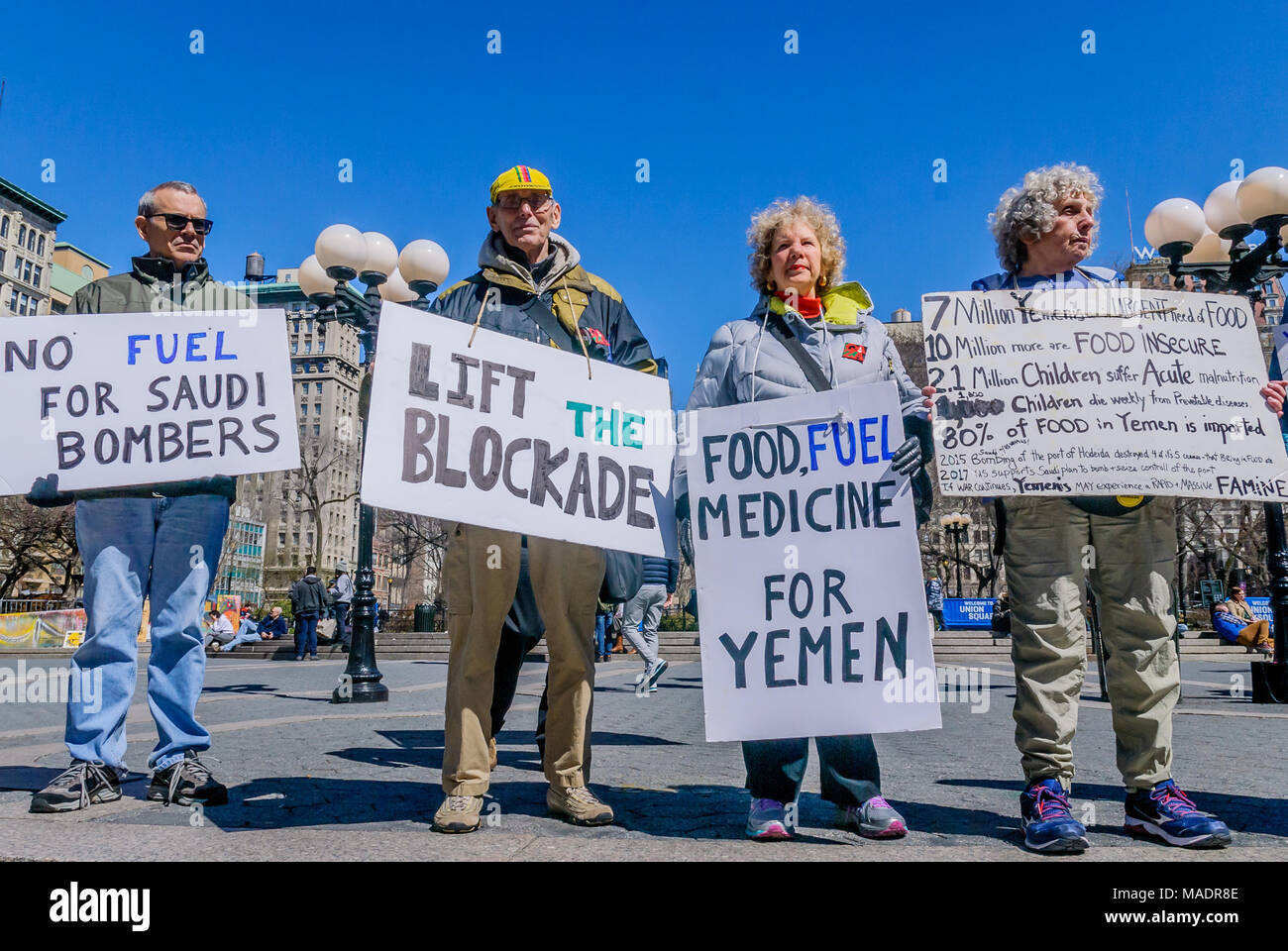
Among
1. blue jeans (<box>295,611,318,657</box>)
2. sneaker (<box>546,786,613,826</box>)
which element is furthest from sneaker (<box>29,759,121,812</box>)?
blue jeans (<box>295,611,318,657</box>)

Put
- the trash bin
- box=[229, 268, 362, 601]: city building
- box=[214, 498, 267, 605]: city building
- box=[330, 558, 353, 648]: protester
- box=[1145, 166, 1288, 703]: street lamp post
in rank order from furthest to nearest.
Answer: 1. box=[229, 268, 362, 601]: city building
2. box=[214, 498, 267, 605]: city building
3. the trash bin
4. box=[330, 558, 353, 648]: protester
5. box=[1145, 166, 1288, 703]: street lamp post

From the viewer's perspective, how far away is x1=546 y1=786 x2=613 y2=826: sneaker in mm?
2984

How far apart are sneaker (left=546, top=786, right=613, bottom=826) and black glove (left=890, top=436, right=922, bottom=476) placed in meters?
1.46

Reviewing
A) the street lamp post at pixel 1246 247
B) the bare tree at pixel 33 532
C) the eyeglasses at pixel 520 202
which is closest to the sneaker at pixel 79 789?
the eyeglasses at pixel 520 202

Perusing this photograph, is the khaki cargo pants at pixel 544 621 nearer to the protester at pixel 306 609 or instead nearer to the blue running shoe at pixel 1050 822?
the blue running shoe at pixel 1050 822

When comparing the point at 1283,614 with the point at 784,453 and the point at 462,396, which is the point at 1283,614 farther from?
the point at 462,396

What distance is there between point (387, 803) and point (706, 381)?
6.28 ft

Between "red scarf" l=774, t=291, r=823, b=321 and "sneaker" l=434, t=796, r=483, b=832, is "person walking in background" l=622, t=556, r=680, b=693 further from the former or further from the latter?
"sneaker" l=434, t=796, r=483, b=832

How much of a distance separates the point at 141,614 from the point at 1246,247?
10.2 metres

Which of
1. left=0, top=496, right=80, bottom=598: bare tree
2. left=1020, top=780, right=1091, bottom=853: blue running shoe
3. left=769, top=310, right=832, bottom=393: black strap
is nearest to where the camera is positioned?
left=1020, top=780, right=1091, bottom=853: blue running shoe

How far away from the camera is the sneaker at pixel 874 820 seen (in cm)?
279

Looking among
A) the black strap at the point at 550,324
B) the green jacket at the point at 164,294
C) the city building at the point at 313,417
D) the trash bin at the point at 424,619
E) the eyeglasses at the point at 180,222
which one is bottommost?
the trash bin at the point at 424,619

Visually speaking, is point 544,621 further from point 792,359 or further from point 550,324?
point 792,359

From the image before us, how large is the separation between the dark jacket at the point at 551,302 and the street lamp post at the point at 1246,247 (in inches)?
300
